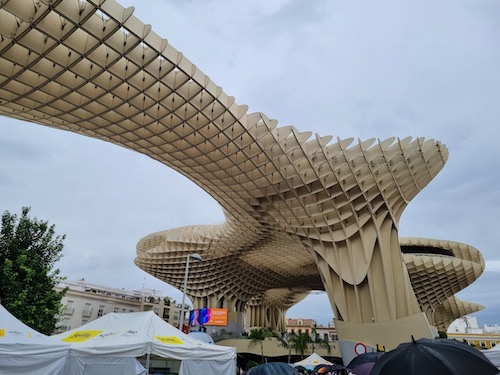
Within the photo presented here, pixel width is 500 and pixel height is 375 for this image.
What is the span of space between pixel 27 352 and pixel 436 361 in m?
9.73

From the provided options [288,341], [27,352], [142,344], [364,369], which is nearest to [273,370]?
[364,369]

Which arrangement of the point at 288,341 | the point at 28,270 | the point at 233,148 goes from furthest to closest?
the point at 288,341 < the point at 233,148 < the point at 28,270

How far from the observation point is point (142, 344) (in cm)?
→ 1078

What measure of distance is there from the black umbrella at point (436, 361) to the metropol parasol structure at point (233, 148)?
15979 mm

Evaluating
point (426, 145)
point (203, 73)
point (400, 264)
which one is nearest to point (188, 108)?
point (203, 73)

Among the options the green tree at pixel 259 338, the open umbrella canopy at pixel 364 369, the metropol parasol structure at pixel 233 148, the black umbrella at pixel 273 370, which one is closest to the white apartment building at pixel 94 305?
the green tree at pixel 259 338

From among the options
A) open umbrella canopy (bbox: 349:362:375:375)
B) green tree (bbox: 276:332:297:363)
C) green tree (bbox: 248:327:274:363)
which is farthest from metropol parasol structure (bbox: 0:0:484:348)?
open umbrella canopy (bbox: 349:362:375:375)

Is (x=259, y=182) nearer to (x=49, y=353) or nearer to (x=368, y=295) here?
(x=368, y=295)

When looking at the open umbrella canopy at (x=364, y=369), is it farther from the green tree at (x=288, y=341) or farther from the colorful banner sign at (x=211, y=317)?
the colorful banner sign at (x=211, y=317)

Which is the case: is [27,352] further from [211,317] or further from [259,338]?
[211,317]

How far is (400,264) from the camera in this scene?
96.3 feet

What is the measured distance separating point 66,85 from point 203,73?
7.26 metres

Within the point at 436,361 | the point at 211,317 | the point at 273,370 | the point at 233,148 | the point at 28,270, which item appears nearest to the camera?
the point at 436,361

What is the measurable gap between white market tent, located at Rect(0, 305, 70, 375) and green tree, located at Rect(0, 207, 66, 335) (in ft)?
36.7
